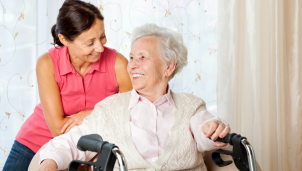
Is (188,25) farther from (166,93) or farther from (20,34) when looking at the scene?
(20,34)

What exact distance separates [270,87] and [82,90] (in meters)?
1.46

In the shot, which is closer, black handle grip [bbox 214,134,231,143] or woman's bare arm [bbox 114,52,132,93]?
black handle grip [bbox 214,134,231,143]

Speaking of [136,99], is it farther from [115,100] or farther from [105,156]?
[105,156]

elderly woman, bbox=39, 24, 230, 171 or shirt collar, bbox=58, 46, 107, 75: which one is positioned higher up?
shirt collar, bbox=58, 46, 107, 75

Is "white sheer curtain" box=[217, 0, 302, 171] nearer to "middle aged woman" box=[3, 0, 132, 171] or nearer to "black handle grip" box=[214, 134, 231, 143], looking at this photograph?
"middle aged woman" box=[3, 0, 132, 171]

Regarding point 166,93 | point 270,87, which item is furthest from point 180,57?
point 270,87

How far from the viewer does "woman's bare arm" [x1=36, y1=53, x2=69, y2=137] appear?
5.70 feet

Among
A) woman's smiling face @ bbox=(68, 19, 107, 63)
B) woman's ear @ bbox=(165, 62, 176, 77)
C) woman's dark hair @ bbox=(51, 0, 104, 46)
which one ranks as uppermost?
woman's dark hair @ bbox=(51, 0, 104, 46)

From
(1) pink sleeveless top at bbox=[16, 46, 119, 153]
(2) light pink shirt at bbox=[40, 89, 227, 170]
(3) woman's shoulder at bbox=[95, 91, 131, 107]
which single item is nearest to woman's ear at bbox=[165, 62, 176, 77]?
(2) light pink shirt at bbox=[40, 89, 227, 170]

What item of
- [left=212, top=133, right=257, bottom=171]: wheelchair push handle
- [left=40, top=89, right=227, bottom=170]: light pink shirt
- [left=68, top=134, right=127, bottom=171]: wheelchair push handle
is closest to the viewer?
[left=68, top=134, right=127, bottom=171]: wheelchair push handle

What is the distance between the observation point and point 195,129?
1529 mm

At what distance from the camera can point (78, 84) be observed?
182cm

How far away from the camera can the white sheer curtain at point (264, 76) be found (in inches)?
89.4

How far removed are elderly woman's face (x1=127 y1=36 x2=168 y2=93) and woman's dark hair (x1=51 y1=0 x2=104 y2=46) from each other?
0.96ft
